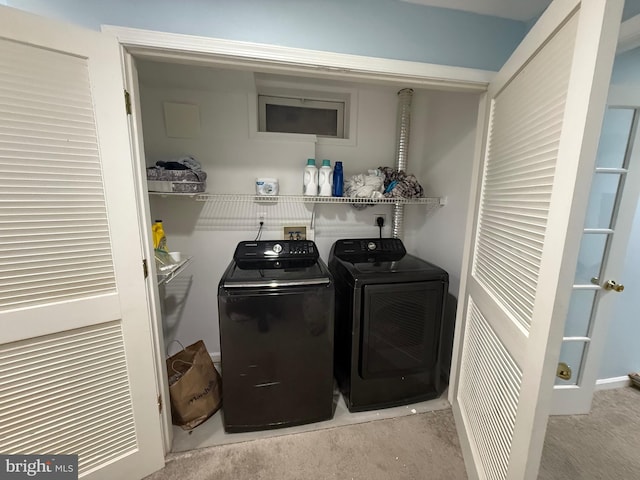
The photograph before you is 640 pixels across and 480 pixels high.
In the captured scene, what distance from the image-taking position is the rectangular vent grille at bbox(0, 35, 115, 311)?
3.07 ft

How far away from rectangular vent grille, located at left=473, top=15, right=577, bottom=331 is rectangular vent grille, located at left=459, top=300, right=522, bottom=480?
22 cm

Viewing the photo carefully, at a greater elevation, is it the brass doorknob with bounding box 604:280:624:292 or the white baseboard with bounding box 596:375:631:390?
the brass doorknob with bounding box 604:280:624:292

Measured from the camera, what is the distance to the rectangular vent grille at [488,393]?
100cm

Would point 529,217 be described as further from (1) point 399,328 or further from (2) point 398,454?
(2) point 398,454

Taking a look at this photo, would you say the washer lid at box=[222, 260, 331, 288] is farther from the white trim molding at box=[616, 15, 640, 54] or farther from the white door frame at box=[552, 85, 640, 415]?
the white trim molding at box=[616, 15, 640, 54]

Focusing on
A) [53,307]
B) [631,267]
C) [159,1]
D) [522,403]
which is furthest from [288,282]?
[631,267]

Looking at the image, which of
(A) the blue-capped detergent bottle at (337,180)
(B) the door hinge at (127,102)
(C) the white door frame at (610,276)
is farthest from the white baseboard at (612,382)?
(B) the door hinge at (127,102)

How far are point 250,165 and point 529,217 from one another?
69.6 inches

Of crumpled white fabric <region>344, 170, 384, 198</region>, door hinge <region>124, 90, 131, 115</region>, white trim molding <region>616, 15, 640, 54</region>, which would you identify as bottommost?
crumpled white fabric <region>344, 170, 384, 198</region>

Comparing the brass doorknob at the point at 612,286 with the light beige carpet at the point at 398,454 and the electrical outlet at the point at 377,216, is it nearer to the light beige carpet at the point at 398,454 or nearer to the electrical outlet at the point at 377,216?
the light beige carpet at the point at 398,454

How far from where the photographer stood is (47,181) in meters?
1.00

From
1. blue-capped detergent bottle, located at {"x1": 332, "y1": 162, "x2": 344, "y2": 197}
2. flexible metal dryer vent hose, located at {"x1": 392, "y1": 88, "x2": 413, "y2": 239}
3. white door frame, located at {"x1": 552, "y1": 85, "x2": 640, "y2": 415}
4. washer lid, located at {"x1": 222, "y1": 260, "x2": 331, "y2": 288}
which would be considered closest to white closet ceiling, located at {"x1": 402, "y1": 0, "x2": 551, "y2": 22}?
white door frame, located at {"x1": 552, "y1": 85, "x2": 640, "y2": 415}

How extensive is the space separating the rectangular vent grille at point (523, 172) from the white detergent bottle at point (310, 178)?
109 cm

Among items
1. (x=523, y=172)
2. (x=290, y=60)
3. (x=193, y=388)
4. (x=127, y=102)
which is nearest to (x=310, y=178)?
(x=290, y=60)
